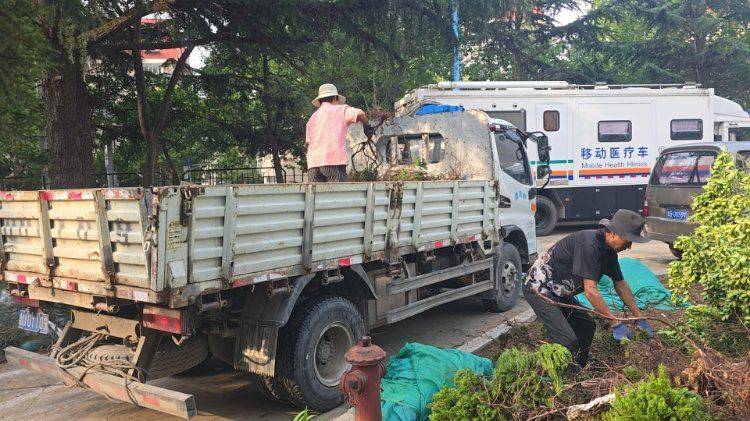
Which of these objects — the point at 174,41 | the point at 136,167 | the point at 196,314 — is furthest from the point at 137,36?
the point at 196,314

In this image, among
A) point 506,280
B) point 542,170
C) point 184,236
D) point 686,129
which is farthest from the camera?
point 686,129

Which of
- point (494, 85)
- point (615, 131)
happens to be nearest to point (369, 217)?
point (494, 85)

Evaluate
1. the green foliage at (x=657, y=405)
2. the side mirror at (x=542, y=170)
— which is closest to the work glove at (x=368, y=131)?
the side mirror at (x=542, y=170)

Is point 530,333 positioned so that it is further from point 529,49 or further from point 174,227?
point 529,49

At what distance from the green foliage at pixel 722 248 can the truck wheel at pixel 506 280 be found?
10.7 feet

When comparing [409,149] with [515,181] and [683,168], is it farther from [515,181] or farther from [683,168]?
[683,168]

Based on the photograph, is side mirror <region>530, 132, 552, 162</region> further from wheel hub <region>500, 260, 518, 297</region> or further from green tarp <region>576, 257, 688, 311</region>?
green tarp <region>576, 257, 688, 311</region>

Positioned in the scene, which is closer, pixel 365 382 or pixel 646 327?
pixel 365 382

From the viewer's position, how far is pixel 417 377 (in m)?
4.15

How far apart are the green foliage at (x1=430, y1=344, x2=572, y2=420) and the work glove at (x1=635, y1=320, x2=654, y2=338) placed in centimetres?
82

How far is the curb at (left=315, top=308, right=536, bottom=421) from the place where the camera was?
4231mm

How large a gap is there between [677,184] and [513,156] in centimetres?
342

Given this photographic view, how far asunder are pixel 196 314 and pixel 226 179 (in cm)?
1228

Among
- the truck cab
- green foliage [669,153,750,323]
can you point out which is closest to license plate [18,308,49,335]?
the truck cab
